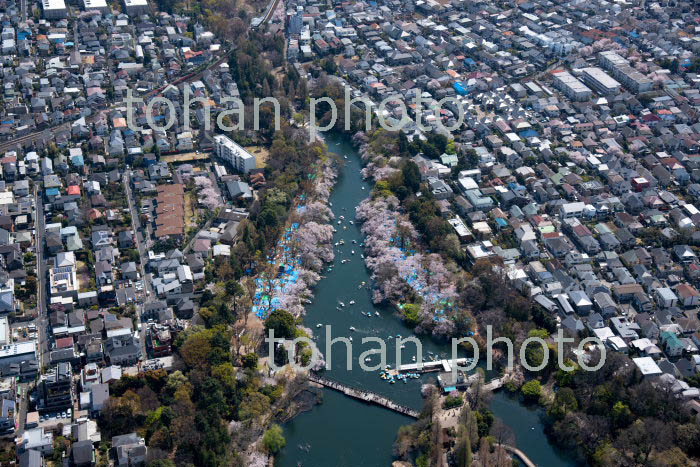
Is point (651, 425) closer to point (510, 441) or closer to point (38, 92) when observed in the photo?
point (510, 441)

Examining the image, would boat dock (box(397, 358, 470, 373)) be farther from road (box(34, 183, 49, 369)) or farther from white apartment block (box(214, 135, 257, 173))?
white apartment block (box(214, 135, 257, 173))

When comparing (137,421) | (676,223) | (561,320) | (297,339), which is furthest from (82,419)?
(676,223)

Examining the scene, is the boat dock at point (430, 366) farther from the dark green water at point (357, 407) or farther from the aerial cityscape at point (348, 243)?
the dark green water at point (357, 407)

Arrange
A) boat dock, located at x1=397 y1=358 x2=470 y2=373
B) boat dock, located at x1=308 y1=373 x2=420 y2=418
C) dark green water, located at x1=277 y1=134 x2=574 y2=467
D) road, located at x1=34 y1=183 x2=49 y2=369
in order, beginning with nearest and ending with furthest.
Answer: dark green water, located at x1=277 y1=134 x2=574 y2=467, boat dock, located at x1=308 y1=373 x2=420 y2=418, road, located at x1=34 y1=183 x2=49 y2=369, boat dock, located at x1=397 y1=358 x2=470 y2=373

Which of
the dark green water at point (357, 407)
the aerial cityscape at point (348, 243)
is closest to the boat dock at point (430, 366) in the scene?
the aerial cityscape at point (348, 243)

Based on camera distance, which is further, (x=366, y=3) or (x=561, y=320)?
(x=366, y=3)

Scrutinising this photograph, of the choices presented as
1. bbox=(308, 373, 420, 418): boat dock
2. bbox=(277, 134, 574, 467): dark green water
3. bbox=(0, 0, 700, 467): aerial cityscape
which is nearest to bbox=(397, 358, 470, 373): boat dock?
bbox=(0, 0, 700, 467): aerial cityscape
